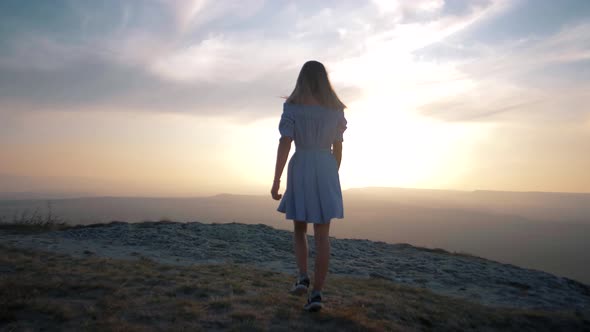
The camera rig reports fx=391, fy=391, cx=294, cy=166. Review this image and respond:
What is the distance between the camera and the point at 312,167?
153 inches

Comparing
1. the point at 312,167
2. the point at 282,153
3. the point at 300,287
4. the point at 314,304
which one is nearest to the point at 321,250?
the point at 314,304

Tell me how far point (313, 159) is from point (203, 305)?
70.1 inches

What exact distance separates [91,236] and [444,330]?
329 inches

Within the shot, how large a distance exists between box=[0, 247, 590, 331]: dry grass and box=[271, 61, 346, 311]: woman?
60 centimetres

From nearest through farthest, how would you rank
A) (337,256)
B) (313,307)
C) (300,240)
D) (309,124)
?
(313,307)
(309,124)
(300,240)
(337,256)

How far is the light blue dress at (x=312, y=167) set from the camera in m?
3.84

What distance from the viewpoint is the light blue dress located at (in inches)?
151

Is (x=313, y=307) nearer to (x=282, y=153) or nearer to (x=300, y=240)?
(x=300, y=240)

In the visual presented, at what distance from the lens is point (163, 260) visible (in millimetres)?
7133

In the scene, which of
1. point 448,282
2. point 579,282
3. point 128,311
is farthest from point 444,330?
point 579,282

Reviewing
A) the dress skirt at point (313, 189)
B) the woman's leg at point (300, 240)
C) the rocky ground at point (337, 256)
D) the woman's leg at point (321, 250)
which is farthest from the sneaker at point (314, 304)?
the rocky ground at point (337, 256)

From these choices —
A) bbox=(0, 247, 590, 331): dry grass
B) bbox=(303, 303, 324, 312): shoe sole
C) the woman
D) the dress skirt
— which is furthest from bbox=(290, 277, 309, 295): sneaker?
the dress skirt

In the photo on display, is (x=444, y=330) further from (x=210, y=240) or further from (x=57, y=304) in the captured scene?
(x=210, y=240)

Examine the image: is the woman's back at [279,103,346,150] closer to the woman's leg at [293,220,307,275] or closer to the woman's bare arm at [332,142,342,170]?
the woman's bare arm at [332,142,342,170]
